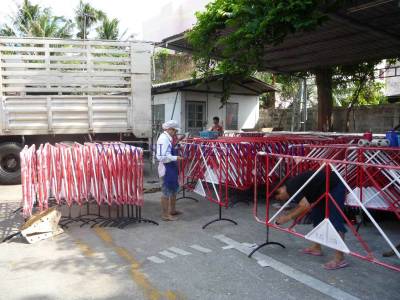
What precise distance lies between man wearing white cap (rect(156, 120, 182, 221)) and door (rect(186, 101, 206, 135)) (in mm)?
8573

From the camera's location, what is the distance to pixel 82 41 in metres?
9.53

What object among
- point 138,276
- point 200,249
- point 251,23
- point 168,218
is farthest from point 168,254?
point 251,23

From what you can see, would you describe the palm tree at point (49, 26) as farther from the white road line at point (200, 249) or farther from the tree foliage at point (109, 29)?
the white road line at point (200, 249)

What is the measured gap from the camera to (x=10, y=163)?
9.98 m

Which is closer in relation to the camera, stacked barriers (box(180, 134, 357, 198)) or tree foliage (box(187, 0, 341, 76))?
tree foliage (box(187, 0, 341, 76))

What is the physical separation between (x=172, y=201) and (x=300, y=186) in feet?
9.60

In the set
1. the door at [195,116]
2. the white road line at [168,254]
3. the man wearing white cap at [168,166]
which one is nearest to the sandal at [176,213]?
the man wearing white cap at [168,166]

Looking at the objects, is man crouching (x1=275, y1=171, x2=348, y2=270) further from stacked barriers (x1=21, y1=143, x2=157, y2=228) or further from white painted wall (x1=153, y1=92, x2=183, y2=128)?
white painted wall (x1=153, y1=92, x2=183, y2=128)

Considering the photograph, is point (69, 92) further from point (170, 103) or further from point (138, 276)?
point (138, 276)

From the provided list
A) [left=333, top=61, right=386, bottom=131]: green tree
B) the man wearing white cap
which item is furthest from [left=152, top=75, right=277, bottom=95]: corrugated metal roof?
the man wearing white cap

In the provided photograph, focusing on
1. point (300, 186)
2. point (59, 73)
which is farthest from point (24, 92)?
point (300, 186)

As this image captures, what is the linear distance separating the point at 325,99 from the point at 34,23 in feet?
70.8

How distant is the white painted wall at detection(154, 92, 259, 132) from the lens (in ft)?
49.1

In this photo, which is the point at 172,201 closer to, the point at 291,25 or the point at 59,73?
the point at 291,25
